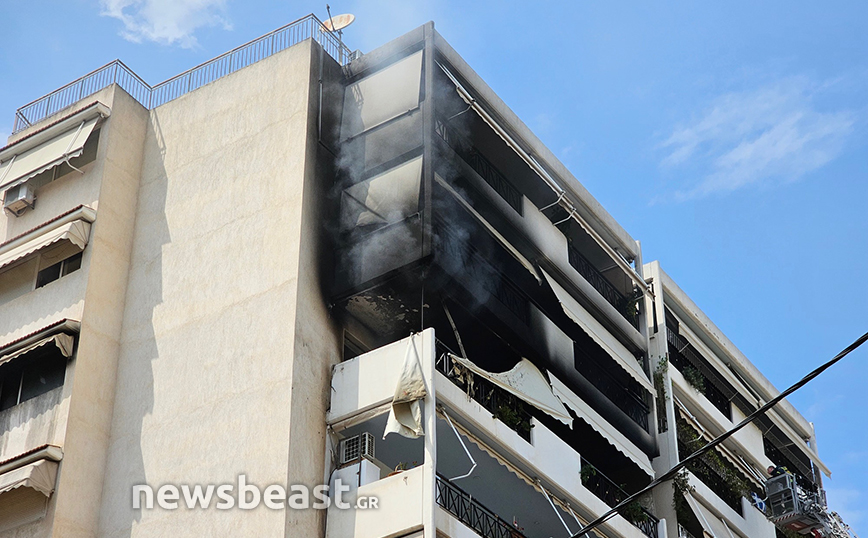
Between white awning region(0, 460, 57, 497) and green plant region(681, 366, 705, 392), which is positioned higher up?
green plant region(681, 366, 705, 392)

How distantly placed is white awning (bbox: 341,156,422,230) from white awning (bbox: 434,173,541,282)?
0.54 meters

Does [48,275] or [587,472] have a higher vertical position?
[48,275]

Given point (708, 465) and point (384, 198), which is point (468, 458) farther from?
point (708, 465)

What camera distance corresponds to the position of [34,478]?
933 inches

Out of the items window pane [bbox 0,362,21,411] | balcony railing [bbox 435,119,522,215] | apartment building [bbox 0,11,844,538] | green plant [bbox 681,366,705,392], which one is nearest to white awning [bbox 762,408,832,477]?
green plant [bbox 681,366,705,392]

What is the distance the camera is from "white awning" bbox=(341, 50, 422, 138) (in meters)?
26.1

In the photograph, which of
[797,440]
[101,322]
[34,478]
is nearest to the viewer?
[34,478]

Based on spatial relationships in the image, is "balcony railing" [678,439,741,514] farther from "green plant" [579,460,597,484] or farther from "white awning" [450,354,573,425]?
"white awning" [450,354,573,425]

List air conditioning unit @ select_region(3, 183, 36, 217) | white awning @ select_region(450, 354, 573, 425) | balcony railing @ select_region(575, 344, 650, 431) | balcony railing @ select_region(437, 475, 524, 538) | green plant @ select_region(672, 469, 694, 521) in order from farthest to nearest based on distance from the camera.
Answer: balcony railing @ select_region(575, 344, 650, 431) < green plant @ select_region(672, 469, 694, 521) < air conditioning unit @ select_region(3, 183, 36, 217) < white awning @ select_region(450, 354, 573, 425) < balcony railing @ select_region(437, 475, 524, 538)

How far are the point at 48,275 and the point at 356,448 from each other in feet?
29.1

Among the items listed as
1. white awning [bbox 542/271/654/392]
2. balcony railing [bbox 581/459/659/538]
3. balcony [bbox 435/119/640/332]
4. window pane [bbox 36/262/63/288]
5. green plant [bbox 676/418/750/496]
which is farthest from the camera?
green plant [bbox 676/418/750/496]

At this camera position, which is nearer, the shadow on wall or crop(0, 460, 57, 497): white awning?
crop(0, 460, 57, 497): white awning

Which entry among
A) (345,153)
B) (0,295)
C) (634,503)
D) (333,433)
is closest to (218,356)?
(333,433)

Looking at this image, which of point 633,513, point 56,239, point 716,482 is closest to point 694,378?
point 716,482
